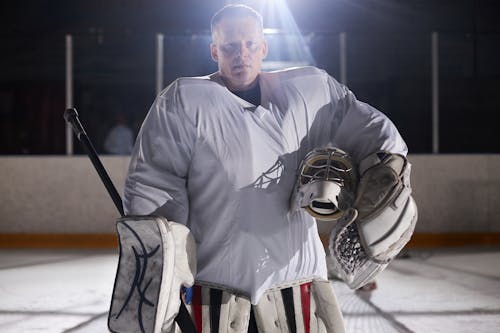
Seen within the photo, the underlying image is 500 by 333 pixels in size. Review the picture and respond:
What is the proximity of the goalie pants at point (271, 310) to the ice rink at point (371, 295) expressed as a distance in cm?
207

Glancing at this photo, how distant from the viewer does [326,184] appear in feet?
4.46

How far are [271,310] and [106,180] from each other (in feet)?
1.56

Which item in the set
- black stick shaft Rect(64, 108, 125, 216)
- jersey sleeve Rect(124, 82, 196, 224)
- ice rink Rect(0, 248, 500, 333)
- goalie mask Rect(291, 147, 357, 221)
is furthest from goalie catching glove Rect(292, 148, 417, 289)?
ice rink Rect(0, 248, 500, 333)

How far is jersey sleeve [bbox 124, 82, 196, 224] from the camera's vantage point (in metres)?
1.46

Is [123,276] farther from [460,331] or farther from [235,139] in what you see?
[460,331]

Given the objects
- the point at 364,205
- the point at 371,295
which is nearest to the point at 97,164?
the point at 364,205

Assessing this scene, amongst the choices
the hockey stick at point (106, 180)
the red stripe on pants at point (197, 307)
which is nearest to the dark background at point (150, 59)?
the hockey stick at point (106, 180)

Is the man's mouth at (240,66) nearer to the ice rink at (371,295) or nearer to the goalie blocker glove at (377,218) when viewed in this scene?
the goalie blocker glove at (377,218)

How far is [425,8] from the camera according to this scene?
422 inches

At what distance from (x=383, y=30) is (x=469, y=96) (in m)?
1.67

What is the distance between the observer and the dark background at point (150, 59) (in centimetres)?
1015

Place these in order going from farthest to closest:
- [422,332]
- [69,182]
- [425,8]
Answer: [425,8], [69,182], [422,332]

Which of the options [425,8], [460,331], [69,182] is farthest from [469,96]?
[460,331]

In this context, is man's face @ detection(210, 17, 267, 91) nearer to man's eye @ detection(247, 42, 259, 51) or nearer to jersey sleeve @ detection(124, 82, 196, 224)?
man's eye @ detection(247, 42, 259, 51)
